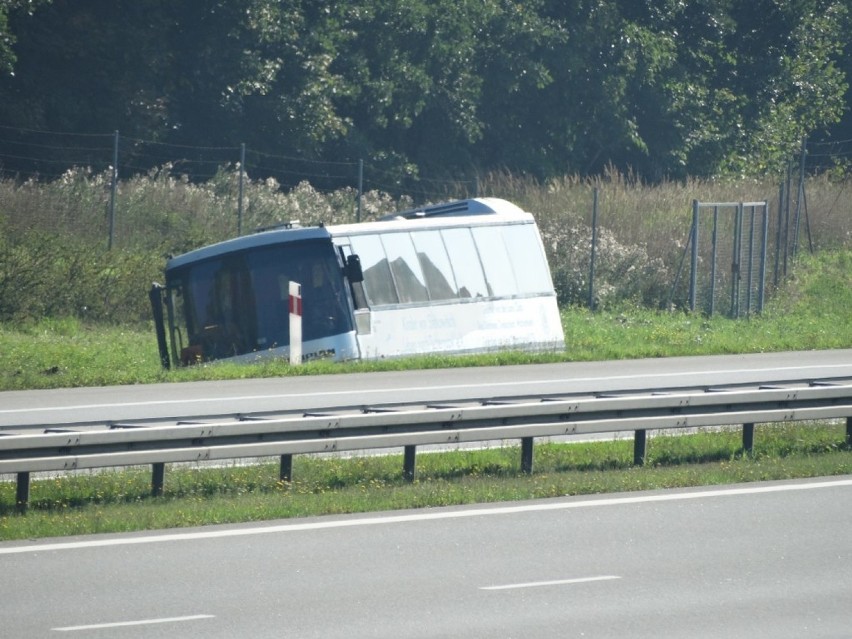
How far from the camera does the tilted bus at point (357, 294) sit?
68.5 ft

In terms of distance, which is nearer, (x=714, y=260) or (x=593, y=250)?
(x=714, y=260)

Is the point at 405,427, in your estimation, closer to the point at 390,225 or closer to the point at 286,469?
the point at 286,469

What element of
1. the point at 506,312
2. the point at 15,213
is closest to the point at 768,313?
the point at 506,312

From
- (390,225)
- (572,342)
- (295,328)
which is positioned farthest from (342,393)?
(572,342)

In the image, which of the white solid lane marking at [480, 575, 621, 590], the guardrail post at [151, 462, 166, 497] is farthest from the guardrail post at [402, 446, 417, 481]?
the white solid lane marking at [480, 575, 621, 590]

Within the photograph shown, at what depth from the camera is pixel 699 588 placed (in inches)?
330

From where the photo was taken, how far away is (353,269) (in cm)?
Answer: 2073

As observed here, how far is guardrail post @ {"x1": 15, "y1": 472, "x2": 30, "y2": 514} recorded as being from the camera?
35.0 ft

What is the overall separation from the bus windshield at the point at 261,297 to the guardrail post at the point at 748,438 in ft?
28.7

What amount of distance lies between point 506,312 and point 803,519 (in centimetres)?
1242

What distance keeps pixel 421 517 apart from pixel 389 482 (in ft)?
4.48

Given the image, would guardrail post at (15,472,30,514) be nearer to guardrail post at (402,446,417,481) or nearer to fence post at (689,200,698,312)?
guardrail post at (402,446,417,481)

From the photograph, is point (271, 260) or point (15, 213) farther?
point (15, 213)

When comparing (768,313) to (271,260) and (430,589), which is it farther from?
(430,589)
